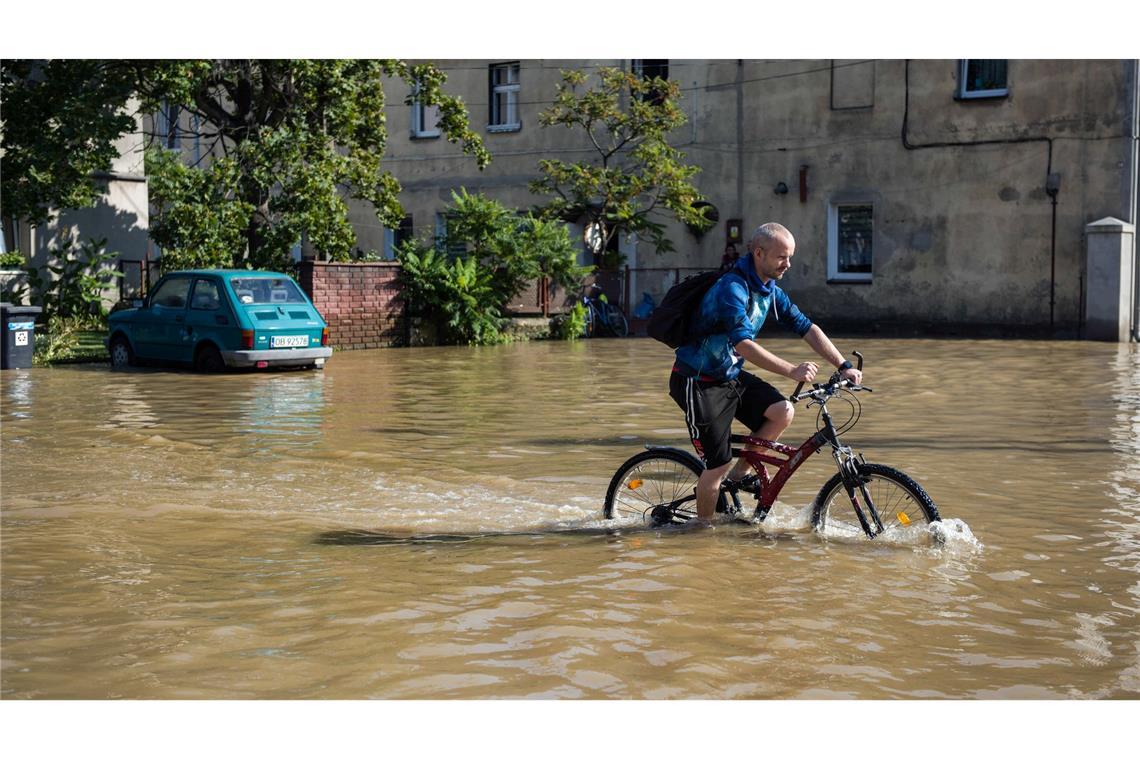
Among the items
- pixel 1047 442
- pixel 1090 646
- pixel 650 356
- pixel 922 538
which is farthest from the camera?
pixel 650 356

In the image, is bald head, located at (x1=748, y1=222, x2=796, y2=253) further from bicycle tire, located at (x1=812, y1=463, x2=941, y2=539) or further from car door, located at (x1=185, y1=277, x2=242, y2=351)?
car door, located at (x1=185, y1=277, x2=242, y2=351)

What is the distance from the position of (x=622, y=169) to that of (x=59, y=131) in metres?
13.2

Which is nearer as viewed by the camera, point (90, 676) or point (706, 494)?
point (90, 676)

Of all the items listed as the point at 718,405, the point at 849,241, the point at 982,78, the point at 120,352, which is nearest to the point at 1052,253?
the point at 982,78

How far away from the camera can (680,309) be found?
25.1 feet

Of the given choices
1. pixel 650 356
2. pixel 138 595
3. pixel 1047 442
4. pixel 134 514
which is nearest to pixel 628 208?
pixel 650 356

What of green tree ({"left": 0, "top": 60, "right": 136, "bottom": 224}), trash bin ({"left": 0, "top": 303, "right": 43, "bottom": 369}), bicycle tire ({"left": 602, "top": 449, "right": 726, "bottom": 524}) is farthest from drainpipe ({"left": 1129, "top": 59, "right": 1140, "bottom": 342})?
bicycle tire ({"left": 602, "top": 449, "right": 726, "bottom": 524})

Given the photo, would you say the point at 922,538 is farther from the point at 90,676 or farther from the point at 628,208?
the point at 628,208

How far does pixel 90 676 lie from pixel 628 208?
84.8 ft

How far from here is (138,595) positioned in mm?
6621

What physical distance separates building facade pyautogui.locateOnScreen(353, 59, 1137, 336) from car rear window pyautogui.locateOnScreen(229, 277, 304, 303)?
1260cm

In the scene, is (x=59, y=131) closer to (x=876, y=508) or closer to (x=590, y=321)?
(x=590, y=321)

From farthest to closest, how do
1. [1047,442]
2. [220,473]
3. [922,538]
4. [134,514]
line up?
[1047,442] < [220,473] < [134,514] < [922,538]

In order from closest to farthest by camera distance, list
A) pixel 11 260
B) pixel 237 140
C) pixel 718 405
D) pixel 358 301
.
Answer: pixel 718 405 < pixel 11 260 < pixel 358 301 < pixel 237 140
